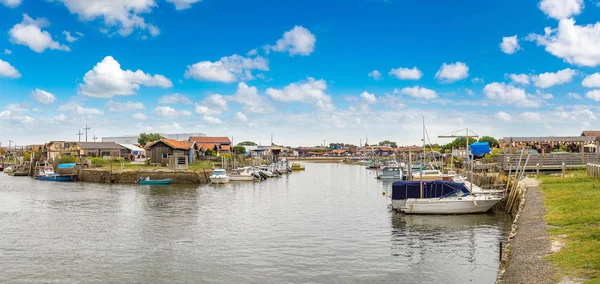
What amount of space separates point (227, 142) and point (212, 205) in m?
130

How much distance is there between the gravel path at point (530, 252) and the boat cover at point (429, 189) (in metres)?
12.0

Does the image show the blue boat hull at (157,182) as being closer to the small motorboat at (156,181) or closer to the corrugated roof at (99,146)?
the small motorboat at (156,181)

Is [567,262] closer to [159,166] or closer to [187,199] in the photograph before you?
[187,199]

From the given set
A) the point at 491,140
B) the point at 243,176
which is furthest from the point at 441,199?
the point at 491,140

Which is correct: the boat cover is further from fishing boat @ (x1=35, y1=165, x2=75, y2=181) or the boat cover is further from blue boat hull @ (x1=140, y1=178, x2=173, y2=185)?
fishing boat @ (x1=35, y1=165, x2=75, y2=181)

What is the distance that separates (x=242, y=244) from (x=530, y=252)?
1611 centimetres

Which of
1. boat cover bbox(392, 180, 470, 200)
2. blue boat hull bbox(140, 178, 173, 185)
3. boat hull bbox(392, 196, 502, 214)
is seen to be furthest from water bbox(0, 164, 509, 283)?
blue boat hull bbox(140, 178, 173, 185)

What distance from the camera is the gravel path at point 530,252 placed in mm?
14352

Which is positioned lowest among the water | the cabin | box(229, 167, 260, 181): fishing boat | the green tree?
the water

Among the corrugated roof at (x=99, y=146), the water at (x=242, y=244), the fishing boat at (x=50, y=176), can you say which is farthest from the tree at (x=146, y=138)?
the water at (x=242, y=244)

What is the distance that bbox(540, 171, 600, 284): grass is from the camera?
14352mm

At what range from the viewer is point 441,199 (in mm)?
38281

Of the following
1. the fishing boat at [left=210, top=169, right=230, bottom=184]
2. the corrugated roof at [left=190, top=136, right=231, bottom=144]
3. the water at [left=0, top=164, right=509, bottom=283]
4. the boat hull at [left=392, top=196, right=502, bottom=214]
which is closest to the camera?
the water at [left=0, top=164, right=509, bottom=283]

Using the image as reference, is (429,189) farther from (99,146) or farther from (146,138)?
(146,138)
